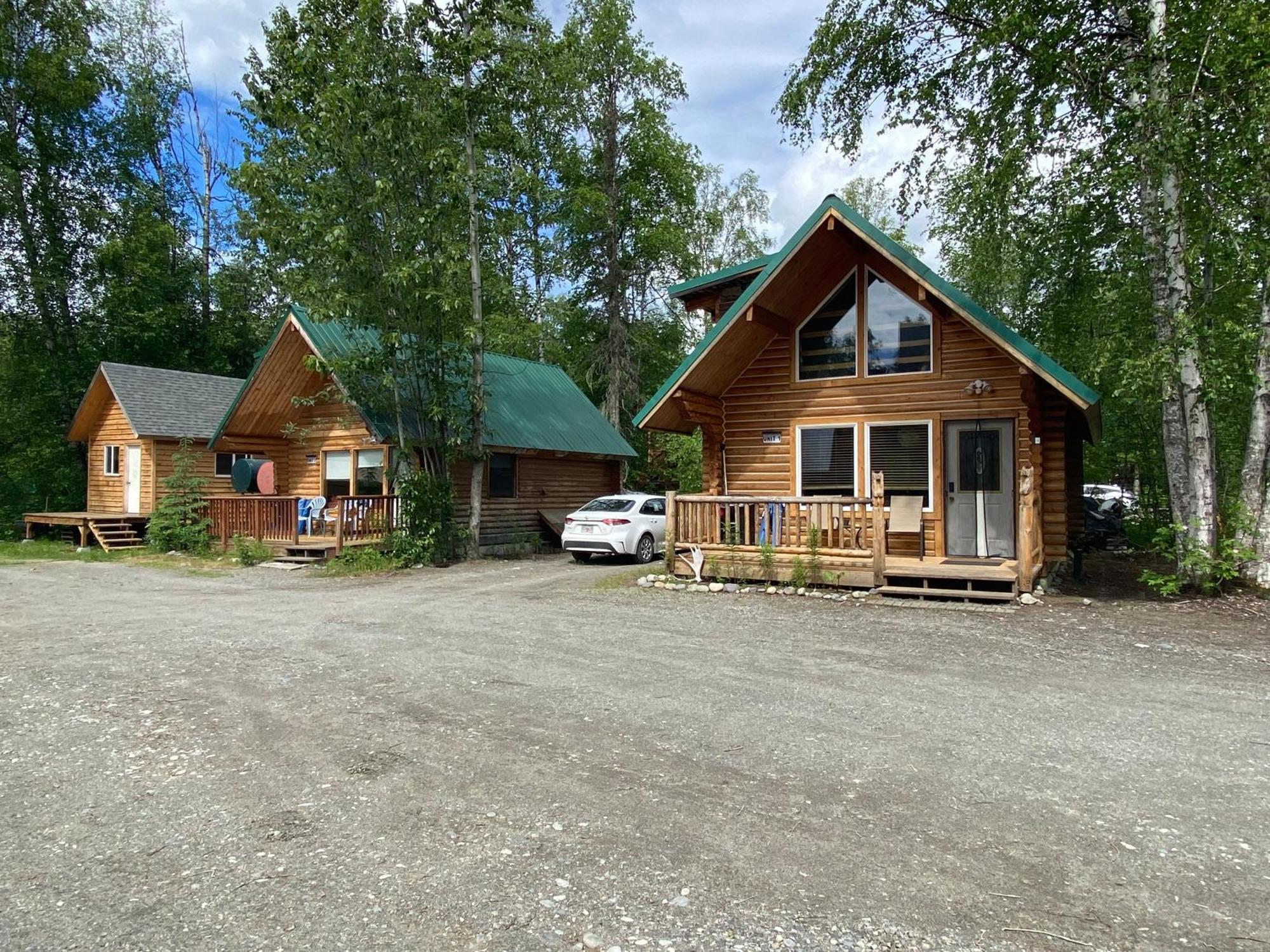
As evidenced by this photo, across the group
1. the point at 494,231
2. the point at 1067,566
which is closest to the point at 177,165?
the point at 494,231

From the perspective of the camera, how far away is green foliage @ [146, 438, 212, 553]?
62.9 feet

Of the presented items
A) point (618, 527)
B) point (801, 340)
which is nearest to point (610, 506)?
point (618, 527)

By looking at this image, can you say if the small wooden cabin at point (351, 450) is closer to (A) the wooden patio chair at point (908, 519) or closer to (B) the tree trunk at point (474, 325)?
(B) the tree trunk at point (474, 325)

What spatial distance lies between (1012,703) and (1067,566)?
33.1 feet

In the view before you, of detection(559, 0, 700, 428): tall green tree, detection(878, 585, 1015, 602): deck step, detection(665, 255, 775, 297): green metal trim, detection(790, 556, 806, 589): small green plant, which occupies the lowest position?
detection(878, 585, 1015, 602): deck step

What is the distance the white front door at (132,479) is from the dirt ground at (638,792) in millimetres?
Answer: 17019

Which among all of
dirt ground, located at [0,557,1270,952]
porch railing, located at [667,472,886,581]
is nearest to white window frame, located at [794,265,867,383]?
porch railing, located at [667,472,886,581]

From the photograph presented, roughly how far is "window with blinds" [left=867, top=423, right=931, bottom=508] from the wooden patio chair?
16 cm

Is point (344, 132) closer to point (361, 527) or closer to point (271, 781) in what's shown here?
point (361, 527)

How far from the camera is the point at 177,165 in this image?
36000 mm

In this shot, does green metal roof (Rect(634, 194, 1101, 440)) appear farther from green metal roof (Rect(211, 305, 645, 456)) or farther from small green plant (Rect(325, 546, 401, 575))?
green metal roof (Rect(211, 305, 645, 456))

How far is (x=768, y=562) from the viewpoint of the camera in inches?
444

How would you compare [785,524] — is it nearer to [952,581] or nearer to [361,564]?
[952,581]

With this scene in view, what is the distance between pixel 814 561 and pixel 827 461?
97.7 inches
